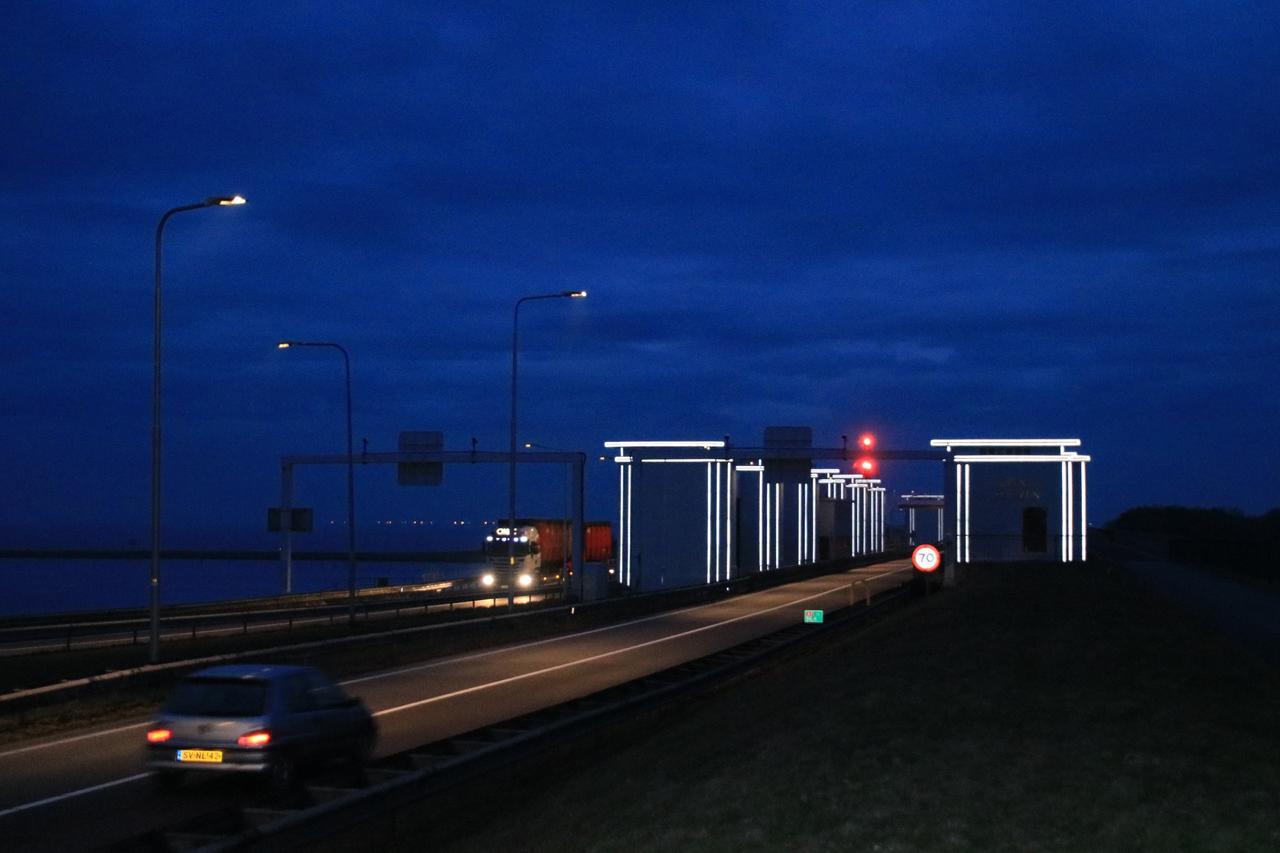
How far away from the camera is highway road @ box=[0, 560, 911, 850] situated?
13.9 meters

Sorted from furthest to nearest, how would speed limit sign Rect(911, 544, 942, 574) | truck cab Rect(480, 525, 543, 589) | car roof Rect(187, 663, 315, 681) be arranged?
truck cab Rect(480, 525, 543, 589) → speed limit sign Rect(911, 544, 942, 574) → car roof Rect(187, 663, 315, 681)

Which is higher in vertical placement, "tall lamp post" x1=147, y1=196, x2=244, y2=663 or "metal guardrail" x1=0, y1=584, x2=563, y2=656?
"tall lamp post" x1=147, y1=196, x2=244, y2=663

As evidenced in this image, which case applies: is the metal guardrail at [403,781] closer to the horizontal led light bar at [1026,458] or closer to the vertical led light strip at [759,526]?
the horizontal led light bar at [1026,458]

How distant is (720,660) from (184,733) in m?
14.5

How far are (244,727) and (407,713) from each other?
8351mm

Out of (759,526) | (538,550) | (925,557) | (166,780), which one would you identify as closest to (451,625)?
(925,557)

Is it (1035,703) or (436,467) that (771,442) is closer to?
(436,467)

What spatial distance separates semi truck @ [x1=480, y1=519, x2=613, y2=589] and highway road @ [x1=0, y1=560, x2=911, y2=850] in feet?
106

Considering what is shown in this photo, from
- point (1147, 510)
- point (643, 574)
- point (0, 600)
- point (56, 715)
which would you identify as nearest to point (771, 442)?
point (643, 574)

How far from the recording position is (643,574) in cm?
7394

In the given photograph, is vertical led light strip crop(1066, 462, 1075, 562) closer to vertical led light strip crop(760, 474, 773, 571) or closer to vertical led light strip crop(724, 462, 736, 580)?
vertical led light strip crop(724, 462, 736, 580)

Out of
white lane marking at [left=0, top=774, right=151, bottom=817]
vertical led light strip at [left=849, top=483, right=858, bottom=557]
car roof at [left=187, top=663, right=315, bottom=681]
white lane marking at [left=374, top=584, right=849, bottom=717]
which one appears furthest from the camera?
vertical led light strip at [left=849, top=483, right=858, bottom=557]

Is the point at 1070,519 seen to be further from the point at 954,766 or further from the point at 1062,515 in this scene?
the point at 954,766

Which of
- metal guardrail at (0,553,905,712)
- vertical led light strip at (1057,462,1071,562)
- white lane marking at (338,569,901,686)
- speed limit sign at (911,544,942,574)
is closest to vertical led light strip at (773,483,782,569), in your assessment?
metal guardrail at (0,553,905,712)
